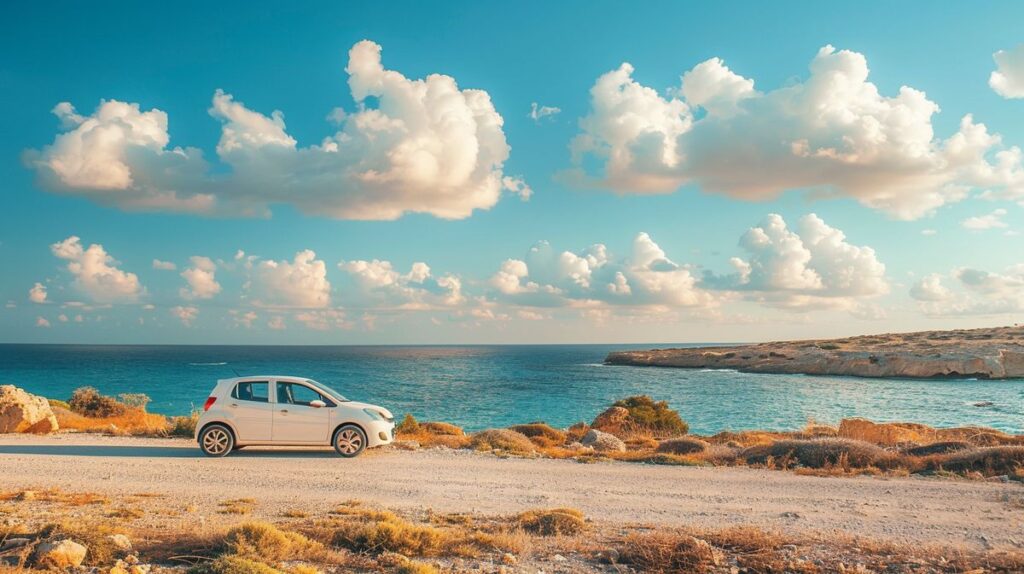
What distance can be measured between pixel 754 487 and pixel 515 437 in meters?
8.43

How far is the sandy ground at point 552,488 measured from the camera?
9.21m

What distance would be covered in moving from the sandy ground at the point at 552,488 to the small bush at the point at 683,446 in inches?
99.9

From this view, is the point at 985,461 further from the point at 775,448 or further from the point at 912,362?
the point at 912,362

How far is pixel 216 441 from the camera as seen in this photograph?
48.2 feet

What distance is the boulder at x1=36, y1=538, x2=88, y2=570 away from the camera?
672 cm

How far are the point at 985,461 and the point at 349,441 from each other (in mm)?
14051

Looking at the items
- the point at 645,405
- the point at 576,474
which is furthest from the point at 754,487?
the point at 645,405

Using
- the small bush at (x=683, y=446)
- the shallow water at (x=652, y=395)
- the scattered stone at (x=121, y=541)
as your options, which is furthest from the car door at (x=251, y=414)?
the shallow water at (x=652, y=395)

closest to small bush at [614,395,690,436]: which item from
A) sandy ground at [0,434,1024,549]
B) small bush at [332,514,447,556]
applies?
sandy ground at [0,434,1024,549]

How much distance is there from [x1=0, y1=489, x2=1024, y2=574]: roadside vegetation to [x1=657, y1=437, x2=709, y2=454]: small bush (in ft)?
28.1

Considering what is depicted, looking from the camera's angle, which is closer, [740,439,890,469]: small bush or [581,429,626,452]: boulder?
[740,439,890,469]: small bush

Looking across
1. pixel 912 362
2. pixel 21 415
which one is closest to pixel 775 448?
pixel 21 415

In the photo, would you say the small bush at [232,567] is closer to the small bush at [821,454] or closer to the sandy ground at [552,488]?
the sandy ground at [552,488]

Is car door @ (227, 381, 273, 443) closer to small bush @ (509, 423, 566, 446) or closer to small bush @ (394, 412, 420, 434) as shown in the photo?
small bush @ (394, 412, 420, 434)
